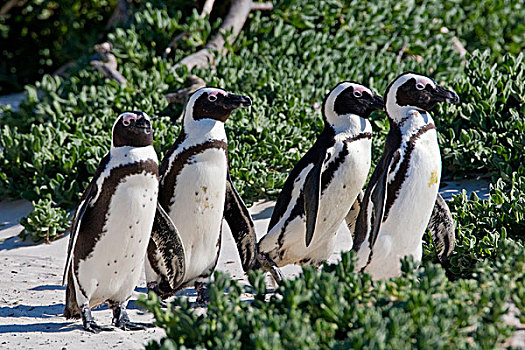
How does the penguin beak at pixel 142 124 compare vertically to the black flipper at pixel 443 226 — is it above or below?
above

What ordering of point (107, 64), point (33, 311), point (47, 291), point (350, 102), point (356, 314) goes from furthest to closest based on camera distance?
1. point (107, 64)
2. point (47, 291)
3. point (33, 311)
4. point (350, 102)
5. point (356, 314)

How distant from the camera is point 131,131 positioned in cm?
389

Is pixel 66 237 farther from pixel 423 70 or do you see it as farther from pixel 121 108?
pixel 423 70

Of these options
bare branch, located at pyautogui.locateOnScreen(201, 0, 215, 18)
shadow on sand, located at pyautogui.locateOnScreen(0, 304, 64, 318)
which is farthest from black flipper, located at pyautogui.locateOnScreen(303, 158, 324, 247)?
bare branch, located at pyautogui.locateOnScreen(201, 0, 215, 18)

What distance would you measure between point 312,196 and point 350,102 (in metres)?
0.54

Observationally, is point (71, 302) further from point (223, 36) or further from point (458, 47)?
point (458, 47)

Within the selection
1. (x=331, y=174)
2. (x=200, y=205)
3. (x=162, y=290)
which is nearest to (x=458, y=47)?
(x=331, y=174)

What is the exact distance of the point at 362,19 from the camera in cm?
862

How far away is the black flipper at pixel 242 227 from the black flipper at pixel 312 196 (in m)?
0.37

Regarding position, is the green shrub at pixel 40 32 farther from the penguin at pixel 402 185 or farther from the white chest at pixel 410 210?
the white chest at pixel 410 210

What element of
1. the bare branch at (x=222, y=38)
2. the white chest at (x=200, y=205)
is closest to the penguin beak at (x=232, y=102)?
the white chest at (x=200, y=205)

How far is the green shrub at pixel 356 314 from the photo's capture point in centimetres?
278

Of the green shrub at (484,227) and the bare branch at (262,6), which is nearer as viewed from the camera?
the green shrub at (484,227)

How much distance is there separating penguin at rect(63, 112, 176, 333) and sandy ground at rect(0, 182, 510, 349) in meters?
0.16
